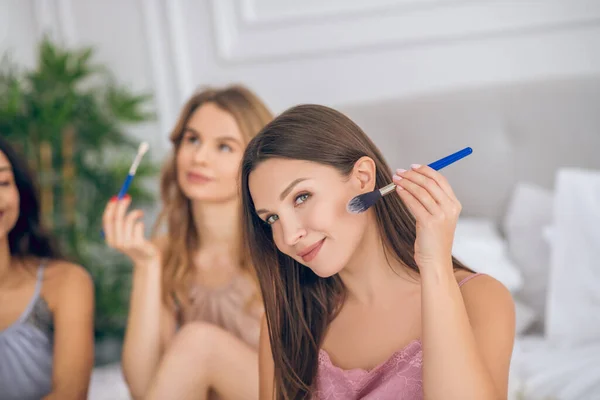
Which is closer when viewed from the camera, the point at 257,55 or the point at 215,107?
the point at 215,107

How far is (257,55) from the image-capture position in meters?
2.52

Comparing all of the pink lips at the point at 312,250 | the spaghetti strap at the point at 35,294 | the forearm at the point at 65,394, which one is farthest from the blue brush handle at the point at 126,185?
the pink lips at the point at 312,250

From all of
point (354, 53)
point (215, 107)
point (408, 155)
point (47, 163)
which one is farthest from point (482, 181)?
point (47, 163)

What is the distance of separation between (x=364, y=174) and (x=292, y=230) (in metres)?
0.14

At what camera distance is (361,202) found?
98cm

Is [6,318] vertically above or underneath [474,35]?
underneath

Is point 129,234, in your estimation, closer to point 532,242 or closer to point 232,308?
point 232,308

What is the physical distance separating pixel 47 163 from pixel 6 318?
108cm

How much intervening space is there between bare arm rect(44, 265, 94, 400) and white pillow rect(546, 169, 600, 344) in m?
1.15

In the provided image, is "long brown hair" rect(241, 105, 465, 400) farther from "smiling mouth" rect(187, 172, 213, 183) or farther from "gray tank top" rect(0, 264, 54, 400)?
"gray tank top" rect(0, 264, 54, 400)

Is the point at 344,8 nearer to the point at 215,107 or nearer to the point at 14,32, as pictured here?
the point at 215,107

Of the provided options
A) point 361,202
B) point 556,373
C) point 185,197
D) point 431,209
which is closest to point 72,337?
point 185,197

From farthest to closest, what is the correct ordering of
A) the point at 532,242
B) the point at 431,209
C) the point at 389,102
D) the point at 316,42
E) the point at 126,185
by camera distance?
1. the point at 316,42
2. the point at 389,102
3. the point at 532,242
4. the point at 126,185
5. the point at 431,209

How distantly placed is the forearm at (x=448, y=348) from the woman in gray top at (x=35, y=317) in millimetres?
906
